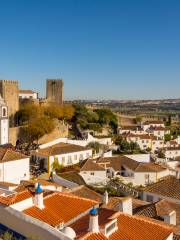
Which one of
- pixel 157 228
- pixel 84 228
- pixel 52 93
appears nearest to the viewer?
pixel 84 228

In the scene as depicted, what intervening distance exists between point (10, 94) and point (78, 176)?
51.2ft

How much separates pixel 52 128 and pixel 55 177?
1034 centimetres

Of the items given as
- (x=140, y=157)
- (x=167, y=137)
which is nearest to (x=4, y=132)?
(x=140, y=157)

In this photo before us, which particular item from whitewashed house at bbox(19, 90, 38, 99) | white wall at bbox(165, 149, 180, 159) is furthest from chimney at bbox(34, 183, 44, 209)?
whitewashed house at bbox(19, 90, 38, 99)

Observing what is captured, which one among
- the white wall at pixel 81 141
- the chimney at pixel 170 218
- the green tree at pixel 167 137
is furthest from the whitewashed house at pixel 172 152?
the chimney at pixel 170 218

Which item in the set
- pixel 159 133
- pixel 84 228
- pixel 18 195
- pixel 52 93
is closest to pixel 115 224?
pixel 84 228

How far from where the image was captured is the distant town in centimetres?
855

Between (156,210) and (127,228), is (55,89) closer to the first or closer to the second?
(156,210)

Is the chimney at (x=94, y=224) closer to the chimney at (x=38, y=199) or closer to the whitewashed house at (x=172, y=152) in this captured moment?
the chimney at (x=38, y=199)

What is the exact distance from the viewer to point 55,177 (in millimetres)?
23922

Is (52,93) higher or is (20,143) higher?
(52,93)

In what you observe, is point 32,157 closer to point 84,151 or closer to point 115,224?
point 84,151

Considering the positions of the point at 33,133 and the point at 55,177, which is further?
the point at 33,133

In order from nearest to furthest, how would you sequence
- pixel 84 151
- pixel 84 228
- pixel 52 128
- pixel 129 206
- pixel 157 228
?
pixel 84 228
pixel 157 228
pixel 129 206
pixel 84 151
pixel 52 128
